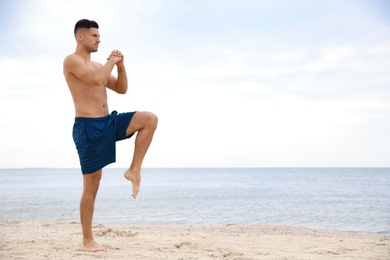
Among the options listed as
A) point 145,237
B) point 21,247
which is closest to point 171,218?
point 145,237

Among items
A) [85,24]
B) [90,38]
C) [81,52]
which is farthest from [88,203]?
[85,24]

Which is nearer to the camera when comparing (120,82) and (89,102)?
(89,102)

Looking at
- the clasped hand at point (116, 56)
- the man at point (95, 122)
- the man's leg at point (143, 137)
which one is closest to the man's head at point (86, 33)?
the man at point (95, 122)

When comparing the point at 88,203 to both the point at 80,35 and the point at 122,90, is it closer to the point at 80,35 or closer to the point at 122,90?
the point at 122,90

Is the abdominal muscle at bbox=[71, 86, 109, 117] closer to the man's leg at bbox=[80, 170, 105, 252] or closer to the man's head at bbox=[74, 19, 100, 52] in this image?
the man's head at bbox=[74, 19, 100, 52]

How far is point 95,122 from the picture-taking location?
166 inches

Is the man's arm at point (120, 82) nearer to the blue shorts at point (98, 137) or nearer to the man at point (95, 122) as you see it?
the man at point (95, 122)

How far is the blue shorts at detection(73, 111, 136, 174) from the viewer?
13.8 feet

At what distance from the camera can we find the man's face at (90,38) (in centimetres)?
416

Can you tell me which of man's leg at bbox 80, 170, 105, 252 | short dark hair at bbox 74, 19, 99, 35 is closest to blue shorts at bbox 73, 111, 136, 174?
man's leg at bbox 80, 170, 105, 252

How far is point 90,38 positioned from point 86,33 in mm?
61

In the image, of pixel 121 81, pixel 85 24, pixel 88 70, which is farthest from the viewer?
pixel 121 81

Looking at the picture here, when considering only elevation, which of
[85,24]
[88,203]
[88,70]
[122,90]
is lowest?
[88,203]

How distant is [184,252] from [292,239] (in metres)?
2.10
